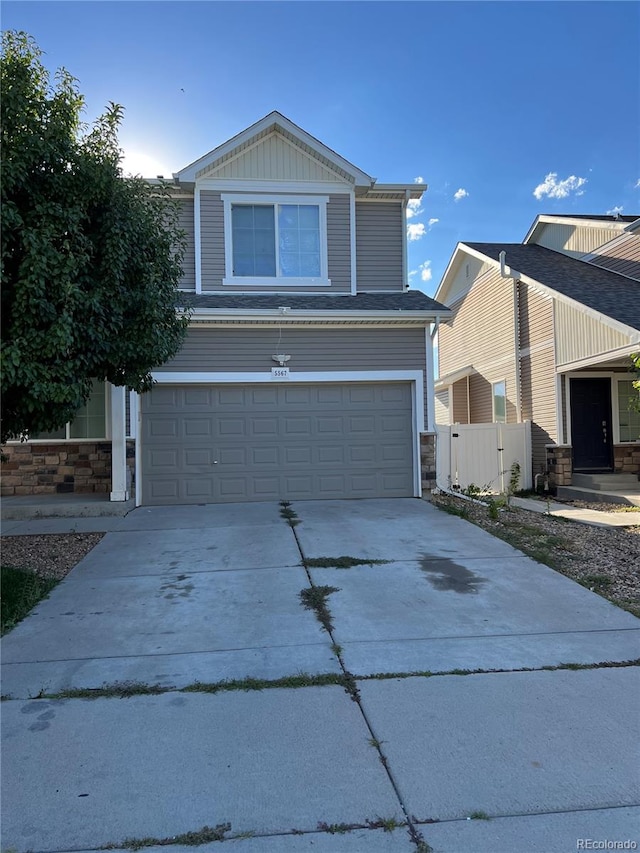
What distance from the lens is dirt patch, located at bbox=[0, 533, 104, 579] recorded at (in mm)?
6523

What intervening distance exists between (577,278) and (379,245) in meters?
5.66

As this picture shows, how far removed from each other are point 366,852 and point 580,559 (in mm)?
5238

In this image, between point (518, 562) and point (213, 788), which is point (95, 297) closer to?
point (213, 788)

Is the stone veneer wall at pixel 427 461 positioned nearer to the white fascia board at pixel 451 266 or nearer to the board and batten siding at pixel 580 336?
the board and batten siding at pixel 580 336

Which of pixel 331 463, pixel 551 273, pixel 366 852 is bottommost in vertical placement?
pixel 366 852

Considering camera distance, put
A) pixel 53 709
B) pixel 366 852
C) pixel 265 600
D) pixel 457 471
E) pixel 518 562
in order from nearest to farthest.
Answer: pixel 366 852 → pixel 53 709 → pixel 265 600 → pixel 518 562 → pixel 457 471

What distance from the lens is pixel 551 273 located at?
14375mm

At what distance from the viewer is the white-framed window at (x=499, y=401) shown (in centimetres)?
1563

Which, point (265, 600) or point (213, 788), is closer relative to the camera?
point (213, 788)

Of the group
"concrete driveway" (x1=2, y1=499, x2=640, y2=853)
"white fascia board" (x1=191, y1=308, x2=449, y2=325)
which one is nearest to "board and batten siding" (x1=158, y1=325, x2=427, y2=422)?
"white fascia board" (x1=191, y1=308, x2=449, y2=325)

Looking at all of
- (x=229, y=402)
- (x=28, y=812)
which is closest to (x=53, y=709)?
(x=28, y=812)

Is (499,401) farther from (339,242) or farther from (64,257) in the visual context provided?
(64,257)

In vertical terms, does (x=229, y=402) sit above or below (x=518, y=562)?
above

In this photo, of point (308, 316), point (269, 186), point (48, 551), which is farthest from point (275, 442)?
point (269, 186)
